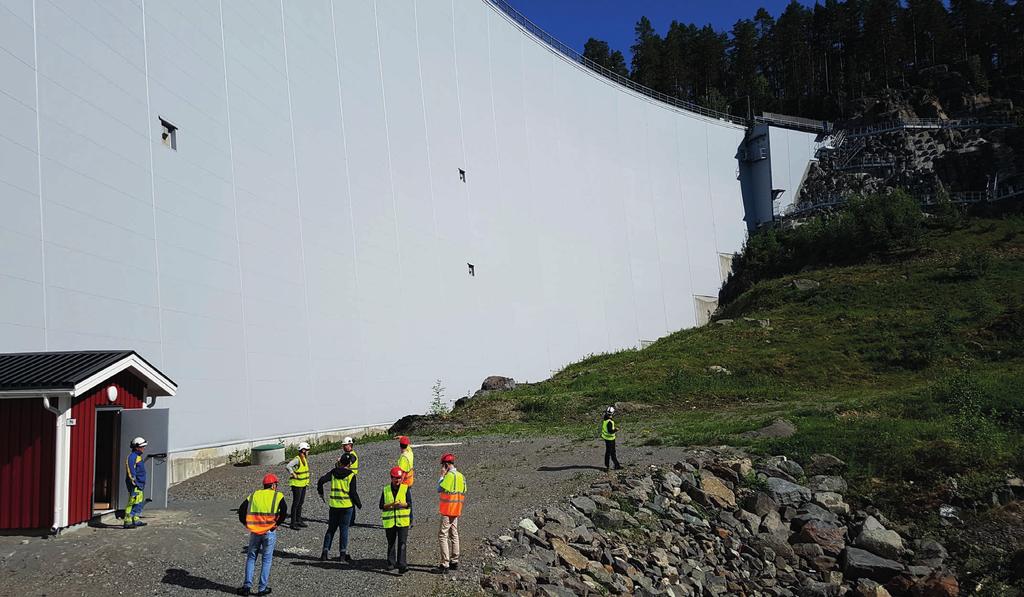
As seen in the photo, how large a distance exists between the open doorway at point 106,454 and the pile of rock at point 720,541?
7188 mm

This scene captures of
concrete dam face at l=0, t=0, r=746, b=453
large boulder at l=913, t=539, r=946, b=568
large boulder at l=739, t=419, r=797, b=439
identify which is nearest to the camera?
large boulder at l=913, t=539, r=946, b=568

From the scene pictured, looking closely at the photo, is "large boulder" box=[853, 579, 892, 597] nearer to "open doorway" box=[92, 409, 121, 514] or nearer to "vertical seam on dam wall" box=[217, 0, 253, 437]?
"open doorway" box=[92, 409, 121, 514]

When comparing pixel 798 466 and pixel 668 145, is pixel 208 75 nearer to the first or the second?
pixel 798 466

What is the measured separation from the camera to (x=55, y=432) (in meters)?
11.1

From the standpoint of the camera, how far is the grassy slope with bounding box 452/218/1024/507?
60.2ft

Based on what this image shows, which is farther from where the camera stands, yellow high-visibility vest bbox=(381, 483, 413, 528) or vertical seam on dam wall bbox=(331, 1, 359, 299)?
vertical seam on dam wall bbox=(331, 1, 359, 299)

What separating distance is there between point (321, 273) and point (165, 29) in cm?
862

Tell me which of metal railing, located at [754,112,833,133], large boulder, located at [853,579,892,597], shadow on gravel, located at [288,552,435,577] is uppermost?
metal railing, located at [754,112,833,133]

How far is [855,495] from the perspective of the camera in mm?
16844

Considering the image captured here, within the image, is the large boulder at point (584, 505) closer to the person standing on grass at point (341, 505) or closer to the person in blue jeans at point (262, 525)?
the person standing on grass at point (341, 505)

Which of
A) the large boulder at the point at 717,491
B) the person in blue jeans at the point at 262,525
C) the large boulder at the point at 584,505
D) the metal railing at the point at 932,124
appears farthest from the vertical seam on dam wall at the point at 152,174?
the metal railing at the point at 932,124

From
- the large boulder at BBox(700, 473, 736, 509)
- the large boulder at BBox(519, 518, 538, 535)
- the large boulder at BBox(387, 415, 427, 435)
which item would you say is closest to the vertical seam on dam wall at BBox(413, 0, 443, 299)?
the large boulder at BBox(387, 415, 427, 435)

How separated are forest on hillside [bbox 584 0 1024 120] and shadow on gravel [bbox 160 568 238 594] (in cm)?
6987

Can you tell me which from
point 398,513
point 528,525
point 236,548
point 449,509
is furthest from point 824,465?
point 236,548
